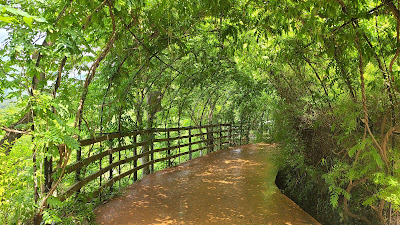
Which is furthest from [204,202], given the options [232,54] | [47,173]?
[47,173]

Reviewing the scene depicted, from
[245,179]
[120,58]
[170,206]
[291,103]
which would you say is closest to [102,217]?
[170,206]

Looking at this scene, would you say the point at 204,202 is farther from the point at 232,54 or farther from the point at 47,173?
the point at 47,173

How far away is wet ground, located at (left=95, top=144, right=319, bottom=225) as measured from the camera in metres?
3.99

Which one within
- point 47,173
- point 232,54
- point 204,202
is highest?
point 232,54

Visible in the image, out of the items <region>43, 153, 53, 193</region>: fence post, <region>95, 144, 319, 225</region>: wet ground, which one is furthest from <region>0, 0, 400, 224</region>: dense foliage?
<region>95, 144, 319, 225</region>: wet ground

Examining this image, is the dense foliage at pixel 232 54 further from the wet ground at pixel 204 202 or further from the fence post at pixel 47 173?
the wet ground at pixel 204 202

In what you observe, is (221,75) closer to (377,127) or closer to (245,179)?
(245,179)

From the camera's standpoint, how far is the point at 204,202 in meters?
4.75

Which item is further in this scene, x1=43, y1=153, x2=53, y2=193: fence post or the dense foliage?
x1=43, y1=153, x2=53, y2=193: fence post

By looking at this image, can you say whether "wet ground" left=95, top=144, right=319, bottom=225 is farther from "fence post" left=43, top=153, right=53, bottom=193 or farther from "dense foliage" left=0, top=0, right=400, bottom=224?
"fence post" left=43, top=153, right=53, bottom=193

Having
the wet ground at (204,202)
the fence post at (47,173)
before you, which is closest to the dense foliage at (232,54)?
the fence post at (47,173)

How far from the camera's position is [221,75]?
10594 millimetres

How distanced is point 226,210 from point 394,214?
2.12m

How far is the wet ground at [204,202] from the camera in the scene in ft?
13.1
